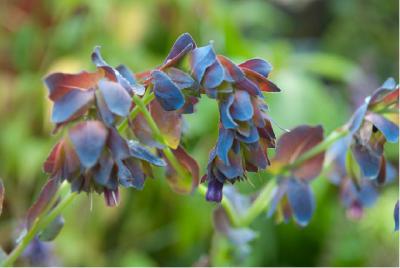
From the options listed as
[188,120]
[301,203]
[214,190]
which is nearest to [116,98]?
[214,190]

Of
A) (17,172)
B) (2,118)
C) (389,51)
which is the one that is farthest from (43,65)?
(389,51)

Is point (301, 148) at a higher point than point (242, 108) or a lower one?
lower

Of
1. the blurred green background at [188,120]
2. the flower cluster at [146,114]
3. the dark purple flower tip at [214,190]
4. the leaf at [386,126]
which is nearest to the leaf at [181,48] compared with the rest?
the flower cluster at [146,114]

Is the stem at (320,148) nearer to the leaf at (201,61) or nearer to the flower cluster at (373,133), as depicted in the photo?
the flower cluster at (373,133)

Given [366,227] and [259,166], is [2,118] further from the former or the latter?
[259,166]

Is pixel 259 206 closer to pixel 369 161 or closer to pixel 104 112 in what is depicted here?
pixel 369 161
